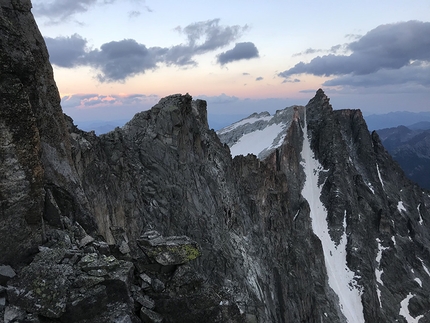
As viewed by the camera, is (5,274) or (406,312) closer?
(5,274)

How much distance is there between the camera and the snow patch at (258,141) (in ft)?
327

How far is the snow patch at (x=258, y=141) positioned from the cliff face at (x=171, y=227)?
213 inches

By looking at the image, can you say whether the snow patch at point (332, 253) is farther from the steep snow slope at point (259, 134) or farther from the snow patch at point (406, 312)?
the snow patch at point (406, 312)

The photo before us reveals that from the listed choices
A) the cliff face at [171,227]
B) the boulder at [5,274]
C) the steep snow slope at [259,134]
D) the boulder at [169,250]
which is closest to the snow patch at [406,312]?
the cliff face at [171,227]

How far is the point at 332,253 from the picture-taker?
90.1 m

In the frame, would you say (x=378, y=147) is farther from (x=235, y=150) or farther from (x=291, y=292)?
(x=291, y=292)

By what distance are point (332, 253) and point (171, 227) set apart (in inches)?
2833

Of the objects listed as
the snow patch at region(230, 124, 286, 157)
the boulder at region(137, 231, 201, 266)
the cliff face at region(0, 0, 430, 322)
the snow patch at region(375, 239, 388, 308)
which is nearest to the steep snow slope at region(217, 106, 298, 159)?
the snow patch at region(230, 124, 286, 157)

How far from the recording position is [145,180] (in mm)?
33000

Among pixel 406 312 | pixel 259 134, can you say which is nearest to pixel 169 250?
pixel 406 312

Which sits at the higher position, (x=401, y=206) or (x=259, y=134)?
(x=259, y=134)

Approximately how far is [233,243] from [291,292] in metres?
21.5

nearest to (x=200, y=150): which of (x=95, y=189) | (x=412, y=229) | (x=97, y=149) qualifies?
(x=97, y=149)

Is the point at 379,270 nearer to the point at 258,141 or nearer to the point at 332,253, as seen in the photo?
the point at 332,253
